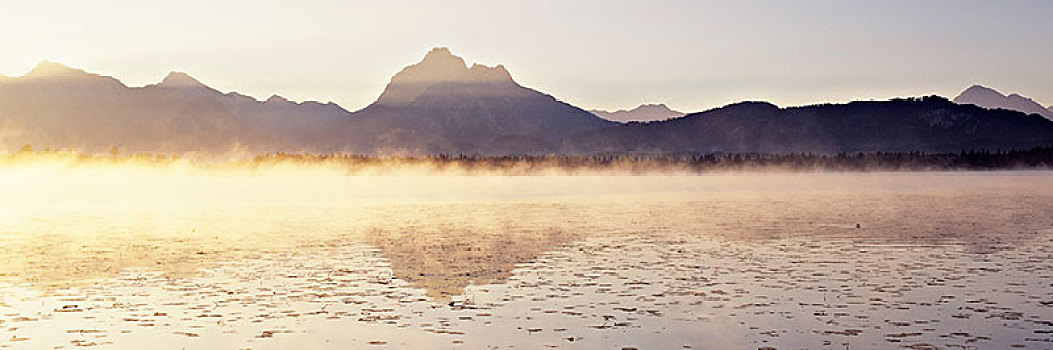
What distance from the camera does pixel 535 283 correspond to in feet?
90.3

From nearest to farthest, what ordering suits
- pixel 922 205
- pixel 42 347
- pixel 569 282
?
1. pixel 42 347
2. pixel 569 282
3. pixel 922 205

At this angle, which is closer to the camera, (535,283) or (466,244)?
(535,283)

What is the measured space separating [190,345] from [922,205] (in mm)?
56486

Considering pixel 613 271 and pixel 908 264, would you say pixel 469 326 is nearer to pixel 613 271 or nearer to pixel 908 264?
pixel 613 271

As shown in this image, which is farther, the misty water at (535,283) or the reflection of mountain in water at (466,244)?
the reflection of mountain in water at (466,244)

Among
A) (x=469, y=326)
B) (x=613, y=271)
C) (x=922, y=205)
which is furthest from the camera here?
(x=922, y=205)

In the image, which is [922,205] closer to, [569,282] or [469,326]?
[569,282]

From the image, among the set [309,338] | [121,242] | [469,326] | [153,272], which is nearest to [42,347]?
[309,338]

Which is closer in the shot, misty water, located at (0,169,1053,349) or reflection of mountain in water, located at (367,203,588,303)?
misty water, located at (0,169,1053,349)

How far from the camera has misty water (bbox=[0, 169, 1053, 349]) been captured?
776 inches

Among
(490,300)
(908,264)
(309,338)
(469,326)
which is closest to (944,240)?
(908,264)

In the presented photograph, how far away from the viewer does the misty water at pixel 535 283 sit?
1972cm

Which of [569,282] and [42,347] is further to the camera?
[569,282]

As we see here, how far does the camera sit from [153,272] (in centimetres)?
3042
